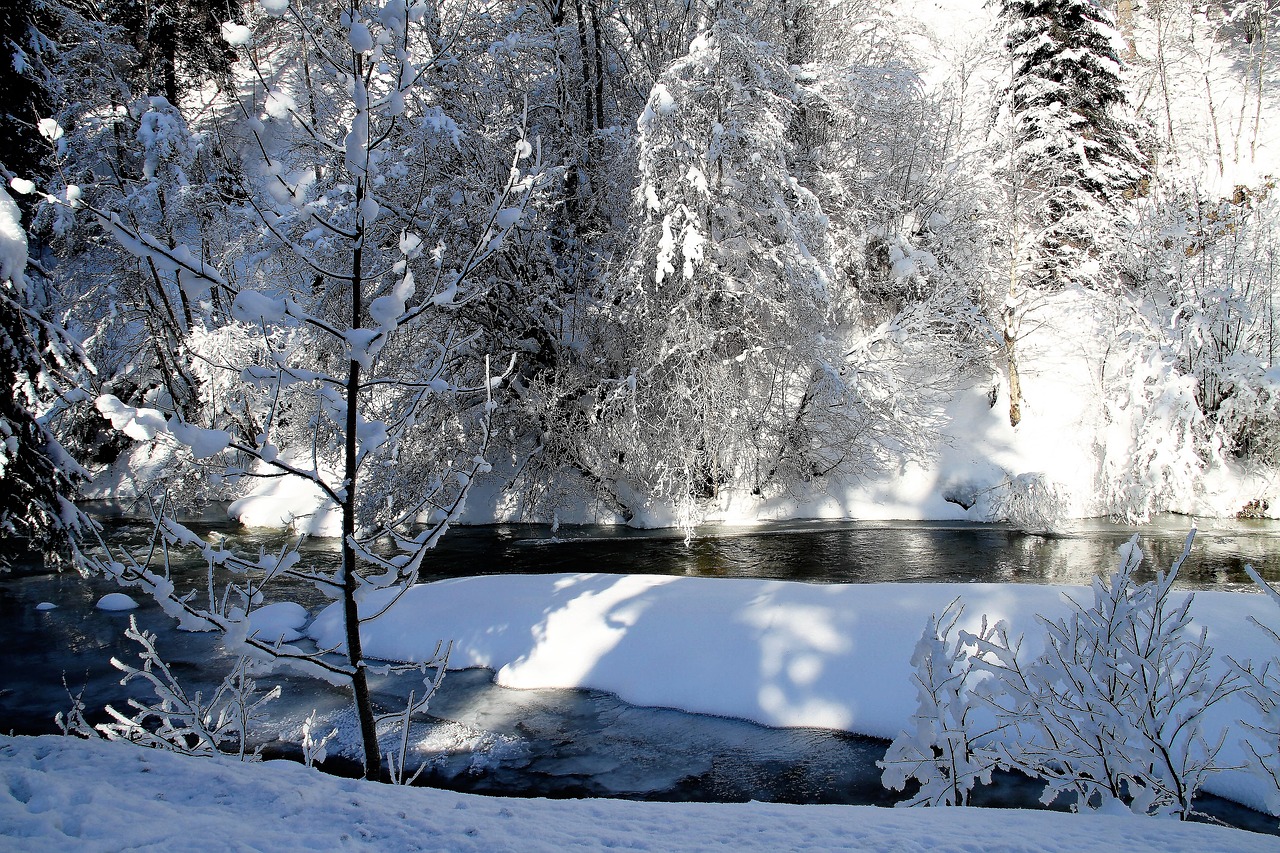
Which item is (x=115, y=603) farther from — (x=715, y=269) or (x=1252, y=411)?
(x=1252, y=411)

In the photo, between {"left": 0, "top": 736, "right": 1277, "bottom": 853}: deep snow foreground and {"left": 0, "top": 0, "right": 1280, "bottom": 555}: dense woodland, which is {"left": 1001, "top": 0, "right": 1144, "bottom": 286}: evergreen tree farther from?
{"left": 0, "top": 736, "right": 1277, "bottom": 853}: deep snow foreground

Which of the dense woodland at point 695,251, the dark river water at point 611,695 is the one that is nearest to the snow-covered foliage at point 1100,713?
the dark river water at point 611,695

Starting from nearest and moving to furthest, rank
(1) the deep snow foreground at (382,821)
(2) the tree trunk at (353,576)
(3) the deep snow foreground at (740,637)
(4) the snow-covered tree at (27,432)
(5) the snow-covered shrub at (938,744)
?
1. (1) the deep snow foreground at (382,821)
2. (2) the tree trunk at (353,576)
3. (5) the snow-covered shrub at (938,744)
4. (3) the deep snow foreground at (740,637)
5. (4) the snow-covered tree at (27,432)

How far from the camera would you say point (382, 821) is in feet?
6.13

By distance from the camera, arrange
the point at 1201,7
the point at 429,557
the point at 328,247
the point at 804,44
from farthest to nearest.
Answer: the point at 1201,7 → the point at 804,44 → the point at 429,557 → the point at 328,247

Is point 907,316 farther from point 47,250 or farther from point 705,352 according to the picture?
point 47,250

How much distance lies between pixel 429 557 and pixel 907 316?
9896mm

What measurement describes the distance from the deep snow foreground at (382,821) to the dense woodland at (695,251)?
26.6ft

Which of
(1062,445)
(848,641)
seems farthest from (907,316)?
(848,641)

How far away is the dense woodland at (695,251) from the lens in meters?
11.8

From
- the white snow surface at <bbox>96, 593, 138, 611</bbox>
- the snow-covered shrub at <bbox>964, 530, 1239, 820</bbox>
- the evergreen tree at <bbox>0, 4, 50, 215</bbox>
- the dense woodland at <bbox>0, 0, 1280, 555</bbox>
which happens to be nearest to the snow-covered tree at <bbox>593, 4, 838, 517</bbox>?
the dense woodland at <bbox>0, 0, 1280, 555</bbox>

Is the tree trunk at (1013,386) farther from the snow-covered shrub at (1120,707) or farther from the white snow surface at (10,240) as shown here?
the white snow surface at (10,240)

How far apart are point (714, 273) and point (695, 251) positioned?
34.4 inches

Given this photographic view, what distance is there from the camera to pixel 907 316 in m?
13.8
